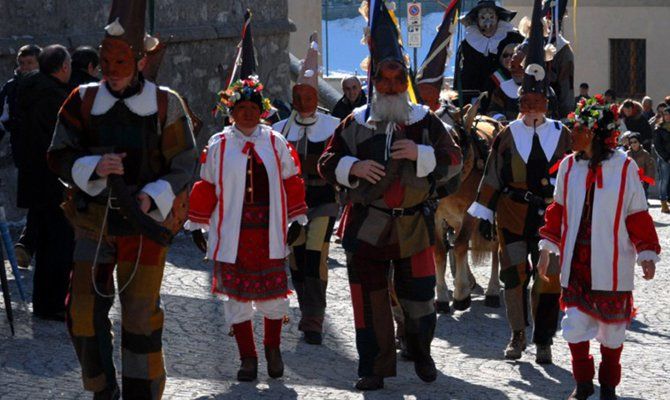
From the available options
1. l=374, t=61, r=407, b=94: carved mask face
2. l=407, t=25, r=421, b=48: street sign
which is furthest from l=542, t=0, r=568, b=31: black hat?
l=407, t=25, r=421, b=48: street sign

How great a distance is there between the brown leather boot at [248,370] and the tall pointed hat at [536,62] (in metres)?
2.75

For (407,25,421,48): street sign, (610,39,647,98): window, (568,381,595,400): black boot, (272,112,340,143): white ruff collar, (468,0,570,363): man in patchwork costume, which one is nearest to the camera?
(568,381,595,400): black boot

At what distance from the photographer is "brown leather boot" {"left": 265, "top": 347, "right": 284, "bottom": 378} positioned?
916cm

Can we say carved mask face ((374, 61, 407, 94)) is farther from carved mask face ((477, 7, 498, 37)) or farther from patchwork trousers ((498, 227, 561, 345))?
carved mask face ((477, 7, 498, 37))

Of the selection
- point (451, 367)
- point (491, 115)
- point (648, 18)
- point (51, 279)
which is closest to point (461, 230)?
point (491, 115)

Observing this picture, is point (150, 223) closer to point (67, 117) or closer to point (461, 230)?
point (67, 117)

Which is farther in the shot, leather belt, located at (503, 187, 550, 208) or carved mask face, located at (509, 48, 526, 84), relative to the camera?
carved mask face, located at (509, 48, 526, 84)

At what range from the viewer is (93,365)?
752cm

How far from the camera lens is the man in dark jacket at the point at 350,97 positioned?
13.6 metres

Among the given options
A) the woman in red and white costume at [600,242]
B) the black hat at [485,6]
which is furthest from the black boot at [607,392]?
A: the black hat at [485,6]

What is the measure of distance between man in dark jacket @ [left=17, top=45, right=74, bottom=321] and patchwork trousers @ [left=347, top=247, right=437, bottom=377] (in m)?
2.46

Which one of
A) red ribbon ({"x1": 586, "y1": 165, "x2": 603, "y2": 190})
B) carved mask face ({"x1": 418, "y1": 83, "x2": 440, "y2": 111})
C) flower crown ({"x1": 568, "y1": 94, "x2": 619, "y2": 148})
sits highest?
carved mask face ({"x1": 418, "y1": 83, "x2": 440, "y2": 111})

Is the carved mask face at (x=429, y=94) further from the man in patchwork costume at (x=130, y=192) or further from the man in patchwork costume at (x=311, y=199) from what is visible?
the man in patchwork costume at (x=130, y=192)

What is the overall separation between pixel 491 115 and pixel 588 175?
5402mm
